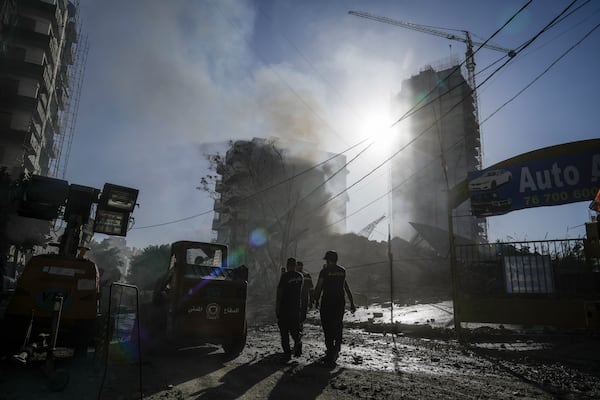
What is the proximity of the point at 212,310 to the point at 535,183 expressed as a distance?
8.34 meters

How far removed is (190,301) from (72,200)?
2924mm

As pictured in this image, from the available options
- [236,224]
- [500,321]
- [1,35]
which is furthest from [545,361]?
[236,224]

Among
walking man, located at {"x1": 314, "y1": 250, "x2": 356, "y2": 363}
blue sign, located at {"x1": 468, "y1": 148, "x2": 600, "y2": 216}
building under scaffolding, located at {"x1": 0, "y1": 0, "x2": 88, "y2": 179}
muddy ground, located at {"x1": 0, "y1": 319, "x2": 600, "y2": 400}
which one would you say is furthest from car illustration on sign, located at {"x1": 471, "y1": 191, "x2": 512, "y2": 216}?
building under scaffolding, located at {"x1": 0, "y1": 0, "x2": 88, "y2": 179}

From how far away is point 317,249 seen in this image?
1897 inches

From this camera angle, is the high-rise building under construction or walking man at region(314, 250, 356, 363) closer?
walking man at region(314, 250, 356, 363)

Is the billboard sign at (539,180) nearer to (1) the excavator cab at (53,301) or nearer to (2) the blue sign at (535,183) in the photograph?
(2) the blue sign at (535,183)

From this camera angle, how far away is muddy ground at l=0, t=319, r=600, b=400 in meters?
4.13

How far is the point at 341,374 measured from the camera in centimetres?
508

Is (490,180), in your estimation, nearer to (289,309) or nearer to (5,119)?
(289,309)

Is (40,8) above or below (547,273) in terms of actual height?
above

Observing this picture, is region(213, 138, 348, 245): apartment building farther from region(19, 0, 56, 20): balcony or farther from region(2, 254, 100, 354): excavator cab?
region(2, 254, 100, 354): excavator cab

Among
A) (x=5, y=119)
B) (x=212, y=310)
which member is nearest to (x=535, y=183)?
(x=212, y=310)

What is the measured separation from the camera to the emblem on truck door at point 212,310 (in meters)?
6.28

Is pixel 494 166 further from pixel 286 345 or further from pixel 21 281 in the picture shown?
pixel 21 281
